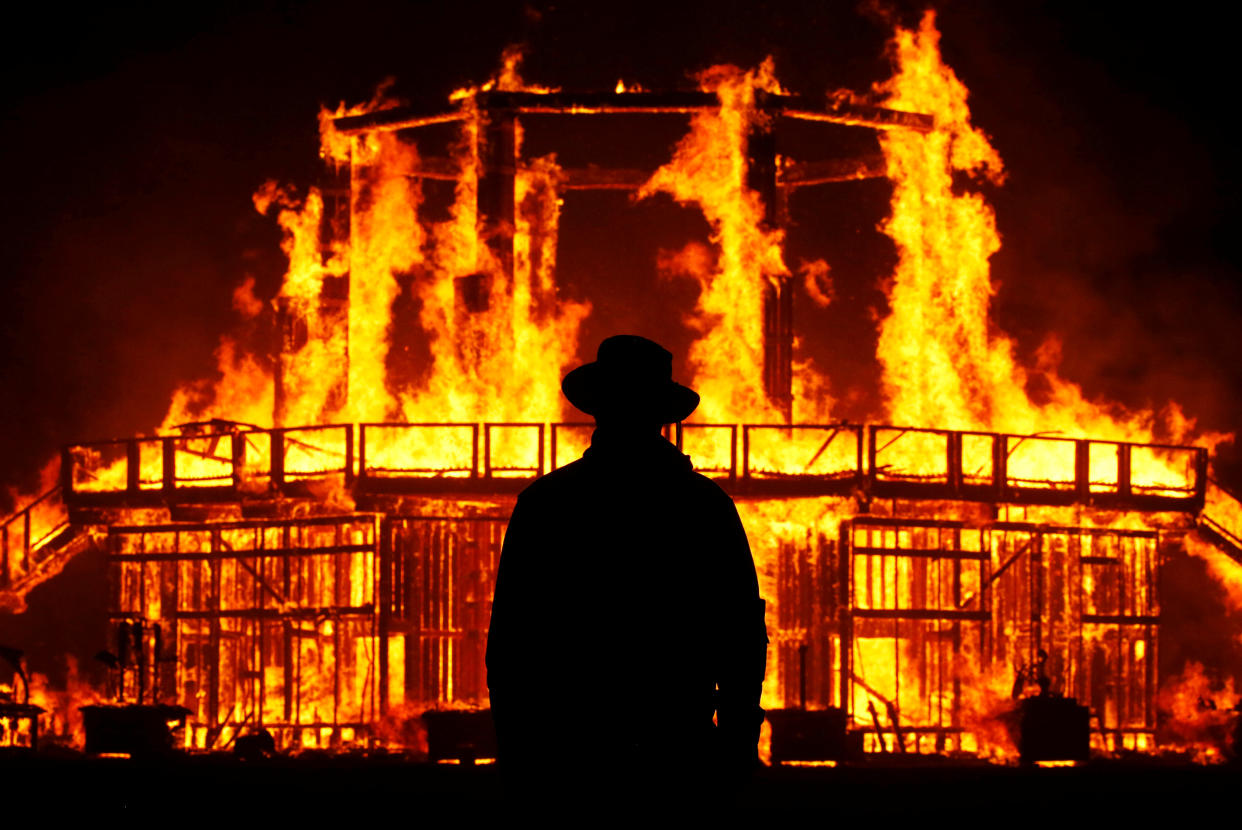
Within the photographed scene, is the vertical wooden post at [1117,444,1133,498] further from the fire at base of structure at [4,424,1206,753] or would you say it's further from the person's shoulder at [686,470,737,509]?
the person's shoulder at [686,470,737,509]

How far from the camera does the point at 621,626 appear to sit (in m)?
5.39

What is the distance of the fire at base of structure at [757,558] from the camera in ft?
98.1

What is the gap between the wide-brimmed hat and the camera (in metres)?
5.56

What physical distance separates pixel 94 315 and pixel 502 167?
15584 millimetres

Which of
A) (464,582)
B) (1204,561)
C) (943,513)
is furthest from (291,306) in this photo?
(1204,561)

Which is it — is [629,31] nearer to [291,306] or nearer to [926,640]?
[291,306]

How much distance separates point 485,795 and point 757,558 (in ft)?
46.1

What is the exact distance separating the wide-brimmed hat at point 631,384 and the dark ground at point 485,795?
890cm

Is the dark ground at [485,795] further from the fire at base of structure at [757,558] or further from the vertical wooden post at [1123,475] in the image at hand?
the vertical wooden post at [1123,475]

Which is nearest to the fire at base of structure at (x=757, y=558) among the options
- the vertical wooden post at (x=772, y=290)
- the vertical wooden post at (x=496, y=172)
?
the vertical wooden post at (x=772, y=290)

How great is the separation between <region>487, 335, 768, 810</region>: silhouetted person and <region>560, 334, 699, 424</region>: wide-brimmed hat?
23 cm

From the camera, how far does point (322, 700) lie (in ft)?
101

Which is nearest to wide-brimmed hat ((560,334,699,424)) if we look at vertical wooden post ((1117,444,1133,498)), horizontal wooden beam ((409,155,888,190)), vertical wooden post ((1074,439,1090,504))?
vertical wooden post ((1074,439,1090,504))

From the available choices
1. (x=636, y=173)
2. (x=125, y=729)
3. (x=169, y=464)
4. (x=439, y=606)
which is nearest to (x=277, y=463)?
(x=169, y=464)
